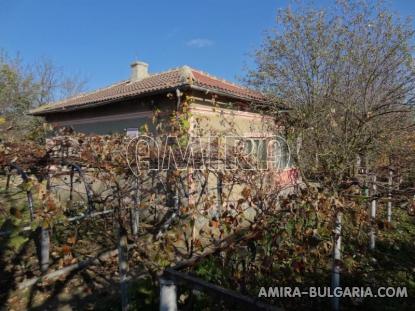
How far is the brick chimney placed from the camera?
45.5ft

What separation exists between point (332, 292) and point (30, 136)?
5.53 metres

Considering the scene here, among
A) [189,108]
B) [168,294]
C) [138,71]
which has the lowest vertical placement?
[168,294]

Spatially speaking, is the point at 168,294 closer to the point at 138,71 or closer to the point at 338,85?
the point at 338,85

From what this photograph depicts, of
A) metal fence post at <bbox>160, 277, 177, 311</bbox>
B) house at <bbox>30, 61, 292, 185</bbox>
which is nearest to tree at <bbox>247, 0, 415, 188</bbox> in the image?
house at <bbox>30, 61, 292, 185</bbox>

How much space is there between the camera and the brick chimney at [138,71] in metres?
13.9

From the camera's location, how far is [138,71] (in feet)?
45.5

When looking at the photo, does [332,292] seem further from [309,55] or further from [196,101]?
[309,55]

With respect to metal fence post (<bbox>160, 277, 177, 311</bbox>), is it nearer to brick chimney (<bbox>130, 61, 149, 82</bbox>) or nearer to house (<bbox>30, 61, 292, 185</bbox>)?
house (<bbox>30, 61, 292, 185</bbox>)

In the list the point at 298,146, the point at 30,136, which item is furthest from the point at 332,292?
the point at 30,136

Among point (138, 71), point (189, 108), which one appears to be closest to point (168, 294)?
point (189, 108)

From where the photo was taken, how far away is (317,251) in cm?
288

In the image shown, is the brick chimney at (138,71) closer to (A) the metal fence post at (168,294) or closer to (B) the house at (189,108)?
(B) the house at (189,108)

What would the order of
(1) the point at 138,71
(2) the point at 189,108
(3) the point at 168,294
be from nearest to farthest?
(3) the point at 168,294 → (2) the point at 189,108 → (1) the point at 138,71

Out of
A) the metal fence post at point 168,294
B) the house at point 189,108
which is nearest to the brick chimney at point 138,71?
the house at point 189,108
